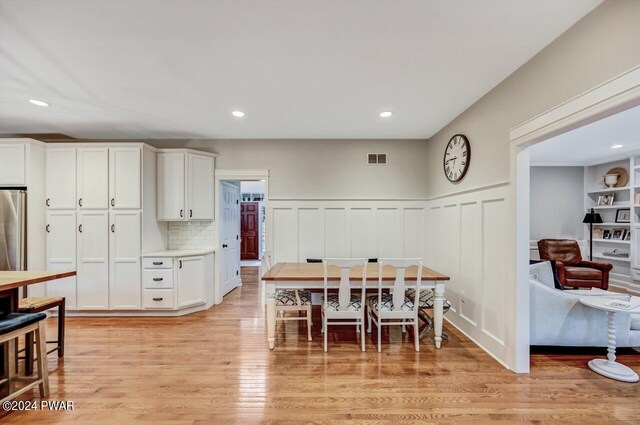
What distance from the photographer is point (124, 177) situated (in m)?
3.66

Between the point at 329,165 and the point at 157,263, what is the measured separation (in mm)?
2827

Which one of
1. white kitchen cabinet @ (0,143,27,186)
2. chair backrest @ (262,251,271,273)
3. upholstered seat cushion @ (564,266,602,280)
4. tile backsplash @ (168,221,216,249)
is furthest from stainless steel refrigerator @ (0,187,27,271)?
upholstered seat cushion @ (564,266,602,280)

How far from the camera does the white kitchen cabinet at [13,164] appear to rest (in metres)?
3.42

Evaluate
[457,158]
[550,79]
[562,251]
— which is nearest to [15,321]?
[550,79]

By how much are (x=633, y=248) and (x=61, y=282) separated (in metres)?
9.03

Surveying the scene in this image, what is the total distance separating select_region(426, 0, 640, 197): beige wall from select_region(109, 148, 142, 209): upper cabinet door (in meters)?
4.19

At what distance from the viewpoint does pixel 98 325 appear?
11.2 ft

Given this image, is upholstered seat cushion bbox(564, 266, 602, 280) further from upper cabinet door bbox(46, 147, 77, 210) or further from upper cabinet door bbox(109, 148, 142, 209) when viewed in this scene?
upper cabinet door bbox(46, 147, 77, 210)

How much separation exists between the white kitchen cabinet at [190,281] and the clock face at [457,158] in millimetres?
3613

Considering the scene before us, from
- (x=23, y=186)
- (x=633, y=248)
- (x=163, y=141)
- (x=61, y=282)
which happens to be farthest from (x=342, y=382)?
(x=633, y=248)

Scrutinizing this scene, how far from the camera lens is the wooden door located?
8852 millimetres

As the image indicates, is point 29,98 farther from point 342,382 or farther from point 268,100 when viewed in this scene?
point 342,382

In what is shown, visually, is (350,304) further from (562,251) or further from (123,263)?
(562,251)

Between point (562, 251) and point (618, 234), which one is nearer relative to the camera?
point (562, 251)
